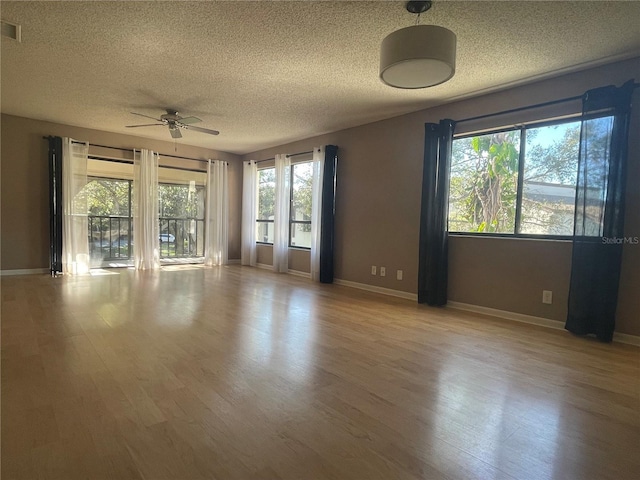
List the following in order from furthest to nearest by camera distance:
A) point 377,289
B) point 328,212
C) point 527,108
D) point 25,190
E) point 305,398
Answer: point 328,212
point 25,190
point 377,289
point 527,108
point 305,398

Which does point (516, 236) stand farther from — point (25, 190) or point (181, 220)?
point (25, 190)

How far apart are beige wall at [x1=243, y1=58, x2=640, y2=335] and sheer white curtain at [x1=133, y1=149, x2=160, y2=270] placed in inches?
122

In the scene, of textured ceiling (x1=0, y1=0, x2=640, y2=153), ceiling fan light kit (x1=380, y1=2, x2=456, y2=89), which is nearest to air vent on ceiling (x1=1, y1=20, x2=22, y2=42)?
textured ceiling (x1=0, y1=0, x2=640, y2=153)

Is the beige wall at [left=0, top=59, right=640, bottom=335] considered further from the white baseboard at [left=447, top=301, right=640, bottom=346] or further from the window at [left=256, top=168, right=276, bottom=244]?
the window at [left=256, top=168, right=276, bottom=244]

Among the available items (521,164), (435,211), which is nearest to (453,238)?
(435,211)

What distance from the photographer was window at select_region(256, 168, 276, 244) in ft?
24.0

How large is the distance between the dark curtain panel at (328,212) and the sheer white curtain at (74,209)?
4123 mm

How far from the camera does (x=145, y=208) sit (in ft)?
21.1

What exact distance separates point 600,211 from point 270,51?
329cm

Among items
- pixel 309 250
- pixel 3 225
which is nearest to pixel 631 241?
pixel 309 250

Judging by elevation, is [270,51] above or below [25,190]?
above

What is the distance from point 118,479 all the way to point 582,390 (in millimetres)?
2511

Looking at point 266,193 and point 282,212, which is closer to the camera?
point 282,212

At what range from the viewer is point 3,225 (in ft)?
17.7
